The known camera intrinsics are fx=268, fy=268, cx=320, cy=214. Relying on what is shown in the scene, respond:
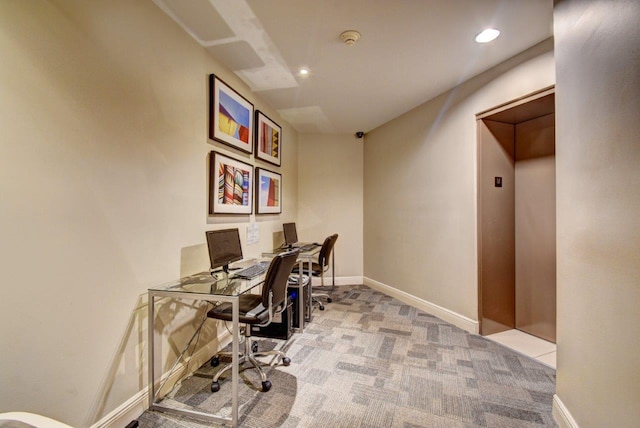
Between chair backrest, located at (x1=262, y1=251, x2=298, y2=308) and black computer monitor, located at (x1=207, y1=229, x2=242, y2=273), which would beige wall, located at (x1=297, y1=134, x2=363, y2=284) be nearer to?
black computer monitor, located at (x1=207, y1=229, x2=242, y2=273)

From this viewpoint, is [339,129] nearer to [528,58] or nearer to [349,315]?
[528,58]

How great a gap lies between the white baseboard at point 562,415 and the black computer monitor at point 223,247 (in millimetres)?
2434

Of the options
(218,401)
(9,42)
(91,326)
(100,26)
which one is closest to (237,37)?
(100,26)

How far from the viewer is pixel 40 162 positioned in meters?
1.25

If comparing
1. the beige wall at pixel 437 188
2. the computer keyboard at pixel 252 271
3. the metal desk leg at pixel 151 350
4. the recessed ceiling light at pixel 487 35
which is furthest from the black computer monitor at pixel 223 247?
the recessed ceiling light at pixel 487 35

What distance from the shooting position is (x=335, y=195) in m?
4.82

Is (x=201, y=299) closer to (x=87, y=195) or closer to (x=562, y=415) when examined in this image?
(x=87, y=195)

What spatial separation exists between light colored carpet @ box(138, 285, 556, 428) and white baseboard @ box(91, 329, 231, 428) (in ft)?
0.20

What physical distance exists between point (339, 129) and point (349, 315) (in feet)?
9.88

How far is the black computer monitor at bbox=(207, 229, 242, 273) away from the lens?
7.11 feet

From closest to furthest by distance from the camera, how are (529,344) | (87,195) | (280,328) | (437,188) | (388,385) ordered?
(87,195) → (388,385) → (529,344) → (280,328) → (437,188)

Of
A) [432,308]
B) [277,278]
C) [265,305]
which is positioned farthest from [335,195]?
[265,305]

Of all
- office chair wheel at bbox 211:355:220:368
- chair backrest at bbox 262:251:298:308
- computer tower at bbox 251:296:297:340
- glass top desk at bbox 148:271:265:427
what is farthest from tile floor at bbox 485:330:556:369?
office chair wheel at bbox 211:355:220:368

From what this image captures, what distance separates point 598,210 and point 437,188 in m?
2.08
